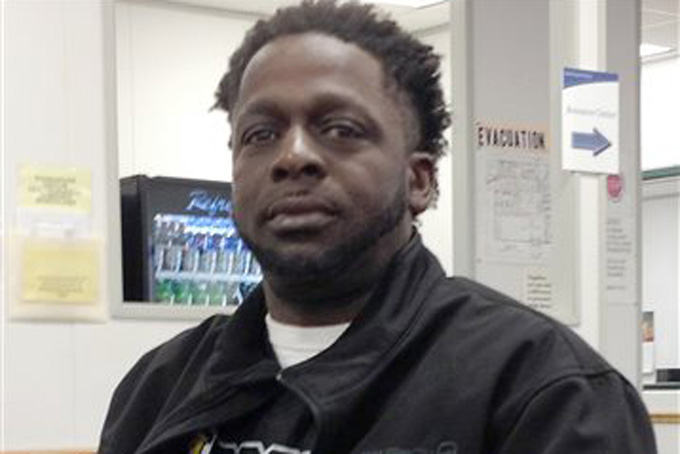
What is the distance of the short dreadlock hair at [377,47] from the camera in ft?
4.37

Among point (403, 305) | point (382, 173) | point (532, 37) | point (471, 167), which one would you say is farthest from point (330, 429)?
point (532, 37)

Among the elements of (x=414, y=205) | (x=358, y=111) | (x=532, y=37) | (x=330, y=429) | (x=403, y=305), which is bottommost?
(x=330, y=429)

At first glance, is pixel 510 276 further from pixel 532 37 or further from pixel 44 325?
pixel 44 325

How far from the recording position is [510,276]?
2.44 meters

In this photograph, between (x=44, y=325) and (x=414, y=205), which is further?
(x=44, y=325)

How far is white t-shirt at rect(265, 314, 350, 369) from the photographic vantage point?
4.31 feet

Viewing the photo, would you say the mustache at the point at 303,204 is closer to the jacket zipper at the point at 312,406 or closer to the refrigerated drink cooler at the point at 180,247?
the jacket zipper at the point at 312,406

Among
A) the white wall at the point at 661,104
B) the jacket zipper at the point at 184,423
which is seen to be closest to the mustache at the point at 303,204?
the jacket zipper at the point at 184,423

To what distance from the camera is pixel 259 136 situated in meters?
1.29

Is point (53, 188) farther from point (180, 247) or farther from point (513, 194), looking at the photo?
point (513, 194)

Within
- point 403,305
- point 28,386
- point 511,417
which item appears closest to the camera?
point 511,417

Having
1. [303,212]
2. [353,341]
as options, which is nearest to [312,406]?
[353,341]

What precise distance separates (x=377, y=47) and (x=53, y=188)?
3.99 ft

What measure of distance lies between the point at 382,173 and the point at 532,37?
1327mm
